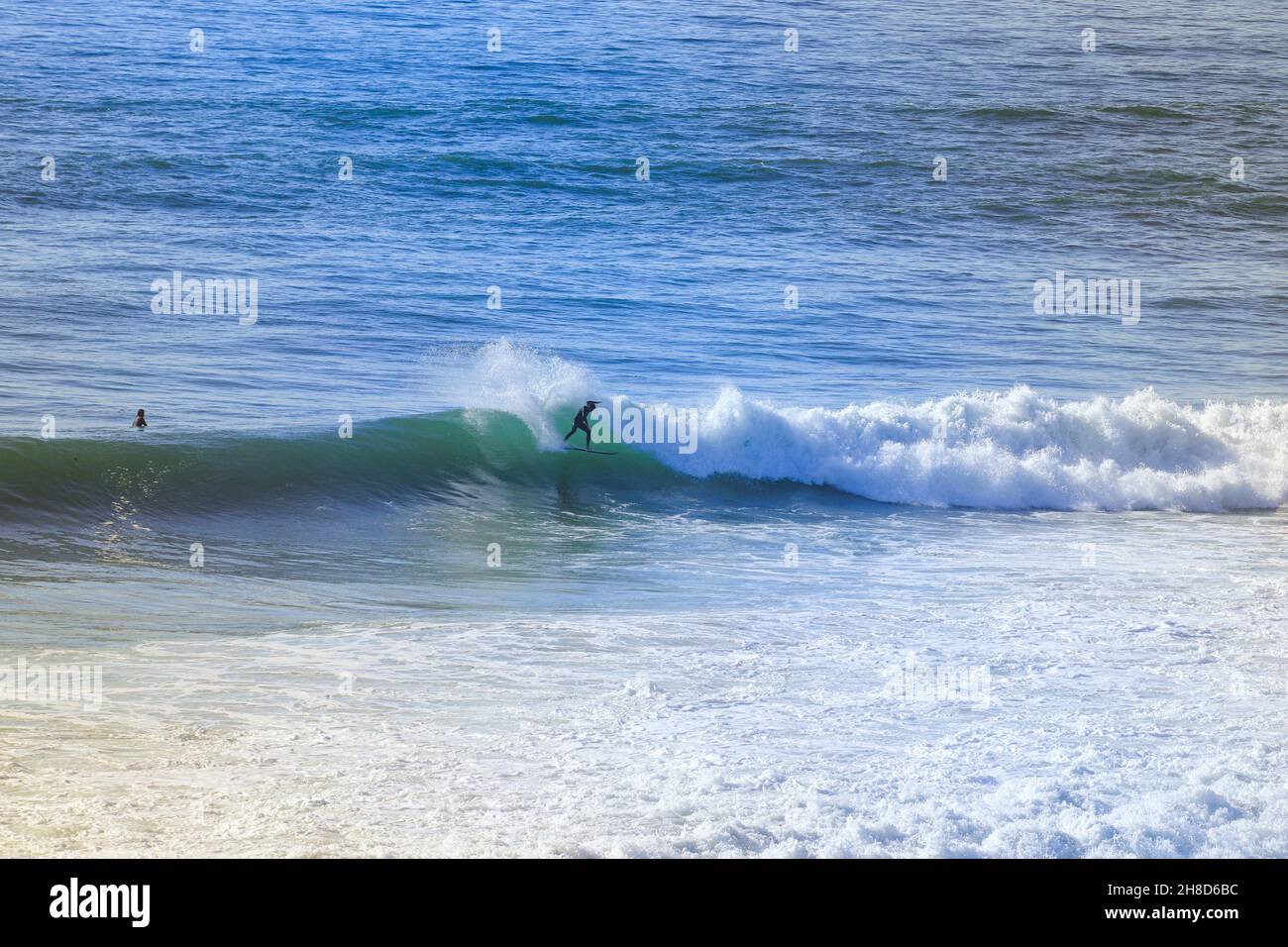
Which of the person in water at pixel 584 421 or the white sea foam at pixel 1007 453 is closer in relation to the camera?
the white sea foam at pixel 1007 453

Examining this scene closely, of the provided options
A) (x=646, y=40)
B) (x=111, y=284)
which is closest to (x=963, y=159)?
(x=646, y=40)

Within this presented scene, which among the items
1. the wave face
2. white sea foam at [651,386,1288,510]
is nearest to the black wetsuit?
the wave face

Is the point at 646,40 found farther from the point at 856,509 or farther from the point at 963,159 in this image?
the point at 856,509

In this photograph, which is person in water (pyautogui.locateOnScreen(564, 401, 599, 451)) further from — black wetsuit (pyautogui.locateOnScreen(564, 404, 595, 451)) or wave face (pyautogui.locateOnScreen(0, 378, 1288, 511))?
wave face (pyautogui.locateOnScreen(0, 378, 1288, 511))

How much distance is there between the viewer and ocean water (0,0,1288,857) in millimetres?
5898

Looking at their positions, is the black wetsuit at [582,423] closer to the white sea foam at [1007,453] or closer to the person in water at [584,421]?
the person in water at [584,421]

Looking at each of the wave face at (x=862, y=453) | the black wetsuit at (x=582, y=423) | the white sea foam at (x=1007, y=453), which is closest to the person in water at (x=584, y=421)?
the black wetsuit at (x=582, y=423)

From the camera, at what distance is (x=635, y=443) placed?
15.4 metres

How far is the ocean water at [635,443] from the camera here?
5898 millimetres

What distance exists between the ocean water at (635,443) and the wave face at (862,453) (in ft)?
0.21

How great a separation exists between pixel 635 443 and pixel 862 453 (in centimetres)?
285

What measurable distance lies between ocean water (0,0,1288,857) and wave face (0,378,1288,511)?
0.07m

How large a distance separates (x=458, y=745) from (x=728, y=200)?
70.9 feet

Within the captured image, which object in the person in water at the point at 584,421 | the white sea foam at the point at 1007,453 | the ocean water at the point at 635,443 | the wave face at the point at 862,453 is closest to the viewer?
the ocean water at the point at 635,443
